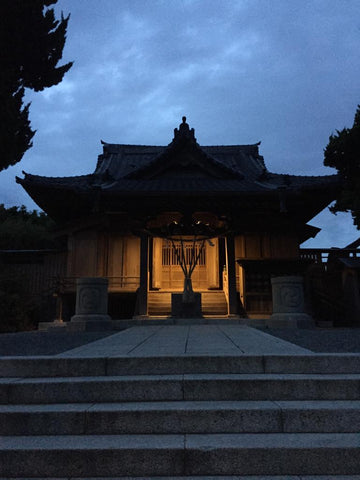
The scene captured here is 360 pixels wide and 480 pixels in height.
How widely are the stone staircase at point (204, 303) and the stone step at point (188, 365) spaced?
9237 millimetres

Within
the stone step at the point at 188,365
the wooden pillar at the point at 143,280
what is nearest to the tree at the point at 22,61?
the wooden pillar at the point at 143,280

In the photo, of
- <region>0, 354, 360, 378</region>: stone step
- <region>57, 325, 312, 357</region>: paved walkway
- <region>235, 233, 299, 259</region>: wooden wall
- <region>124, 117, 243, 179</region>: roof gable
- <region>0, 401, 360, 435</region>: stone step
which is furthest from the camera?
<region>235, 233, 299, 259</region>: wooden wall

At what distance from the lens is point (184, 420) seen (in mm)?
2990

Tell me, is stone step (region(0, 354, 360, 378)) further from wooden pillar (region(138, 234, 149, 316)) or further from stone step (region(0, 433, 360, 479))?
wooden pillar (region(138, 234, 149, 316))

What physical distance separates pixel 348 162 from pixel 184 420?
59.9 feet

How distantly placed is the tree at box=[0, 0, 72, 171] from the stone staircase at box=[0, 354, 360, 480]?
12637mm

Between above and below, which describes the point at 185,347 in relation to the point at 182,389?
above

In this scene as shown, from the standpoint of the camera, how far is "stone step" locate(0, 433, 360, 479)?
257cm

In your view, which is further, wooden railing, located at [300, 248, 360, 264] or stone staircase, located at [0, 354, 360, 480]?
wooden railing, located at [300, 248, 360, 264]

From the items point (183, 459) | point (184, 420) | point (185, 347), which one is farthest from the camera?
point (185, 347)

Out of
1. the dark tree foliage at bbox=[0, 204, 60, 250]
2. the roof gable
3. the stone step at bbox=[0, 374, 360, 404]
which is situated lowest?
the stone step at bbox=[0, 374, 360, 404]

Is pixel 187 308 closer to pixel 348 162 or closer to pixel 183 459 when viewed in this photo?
pixel 183 459

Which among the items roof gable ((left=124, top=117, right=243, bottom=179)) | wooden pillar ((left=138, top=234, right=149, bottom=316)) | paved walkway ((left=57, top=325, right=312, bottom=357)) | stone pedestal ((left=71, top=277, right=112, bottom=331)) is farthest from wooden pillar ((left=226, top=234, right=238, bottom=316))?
paved walkway ((left=57, top=325, right=312, bottom=357))

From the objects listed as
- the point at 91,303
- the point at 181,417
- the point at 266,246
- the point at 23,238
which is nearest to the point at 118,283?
the point at 91,303
